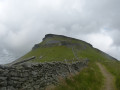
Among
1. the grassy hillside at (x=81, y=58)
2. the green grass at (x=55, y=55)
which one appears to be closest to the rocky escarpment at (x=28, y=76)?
the grassy hillside at (x=81, y=58)

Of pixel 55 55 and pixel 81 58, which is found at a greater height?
pixel 55 55

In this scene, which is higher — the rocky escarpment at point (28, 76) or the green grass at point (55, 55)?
the green grass at point (55, 55)

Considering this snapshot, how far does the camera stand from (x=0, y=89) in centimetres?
773

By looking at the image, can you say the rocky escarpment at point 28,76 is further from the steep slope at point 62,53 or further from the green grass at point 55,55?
the steep slope at point 62,53

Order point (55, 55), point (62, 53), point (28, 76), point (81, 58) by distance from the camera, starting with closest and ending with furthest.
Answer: point (28, 76)
point (81, 58)
point (55, 55)
point (62, 53)

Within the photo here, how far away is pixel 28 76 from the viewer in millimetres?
9383

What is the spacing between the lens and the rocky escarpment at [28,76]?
816cm

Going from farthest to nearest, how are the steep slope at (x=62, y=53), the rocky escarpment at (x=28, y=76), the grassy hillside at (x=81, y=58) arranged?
the steep slope at (x=62, y=53) < the grassy hillside at (x=81, y=58) < the rocky escarpment at (x=28, y=76)

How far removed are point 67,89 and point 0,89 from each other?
484cm

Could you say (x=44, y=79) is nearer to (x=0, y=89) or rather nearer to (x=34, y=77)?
(x=34, y=77)

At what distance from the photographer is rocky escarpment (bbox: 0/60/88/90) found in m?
8.16

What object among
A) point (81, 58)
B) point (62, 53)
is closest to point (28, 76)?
point (81, 58)

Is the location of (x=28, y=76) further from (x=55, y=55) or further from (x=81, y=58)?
(x=55, y=55)

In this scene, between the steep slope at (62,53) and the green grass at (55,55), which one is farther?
the steep slope at (62,53)
